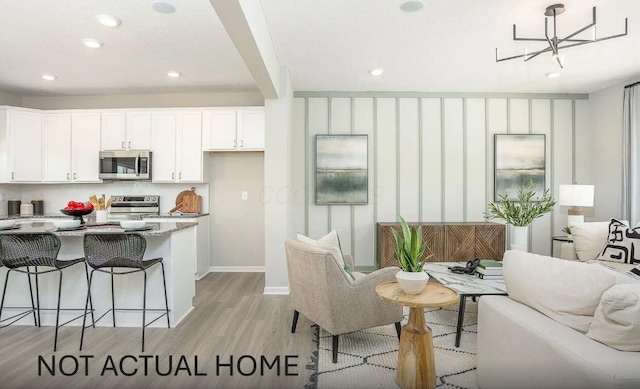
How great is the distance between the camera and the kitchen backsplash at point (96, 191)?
490cm

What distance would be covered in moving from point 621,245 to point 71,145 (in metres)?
6.51

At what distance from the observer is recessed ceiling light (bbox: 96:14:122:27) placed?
2760 mm

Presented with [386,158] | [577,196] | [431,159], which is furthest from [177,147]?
[577,196]

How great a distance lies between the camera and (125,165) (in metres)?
4.58

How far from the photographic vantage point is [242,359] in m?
2.39

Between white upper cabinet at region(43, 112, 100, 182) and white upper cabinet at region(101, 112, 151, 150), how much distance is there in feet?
0.51

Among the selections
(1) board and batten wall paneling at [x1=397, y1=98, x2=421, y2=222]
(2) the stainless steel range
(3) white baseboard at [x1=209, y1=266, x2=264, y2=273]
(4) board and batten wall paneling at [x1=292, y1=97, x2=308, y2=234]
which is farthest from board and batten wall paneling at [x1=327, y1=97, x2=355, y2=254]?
(2) the stainless steel range

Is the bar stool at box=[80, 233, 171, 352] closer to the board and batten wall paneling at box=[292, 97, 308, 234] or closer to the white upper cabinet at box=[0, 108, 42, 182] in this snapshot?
the board and batten wall paneling at box=[292, 97, 308, 234]

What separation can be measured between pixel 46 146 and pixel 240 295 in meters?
3.46

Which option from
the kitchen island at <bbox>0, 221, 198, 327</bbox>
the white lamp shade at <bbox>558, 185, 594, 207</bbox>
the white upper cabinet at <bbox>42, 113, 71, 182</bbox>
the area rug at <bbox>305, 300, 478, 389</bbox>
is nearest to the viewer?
the area rug at <bbox>305, 300, 478, 389</bbox>

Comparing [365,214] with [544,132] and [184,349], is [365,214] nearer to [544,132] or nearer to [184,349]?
[544,132]

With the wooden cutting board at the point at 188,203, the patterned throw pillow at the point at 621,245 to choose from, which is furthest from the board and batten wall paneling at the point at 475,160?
the wooden cutting board at the point at 188,203

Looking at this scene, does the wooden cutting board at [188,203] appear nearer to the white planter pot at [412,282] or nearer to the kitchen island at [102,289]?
the kitchen island at [102,289]

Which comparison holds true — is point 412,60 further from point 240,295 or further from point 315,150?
point 240,295
